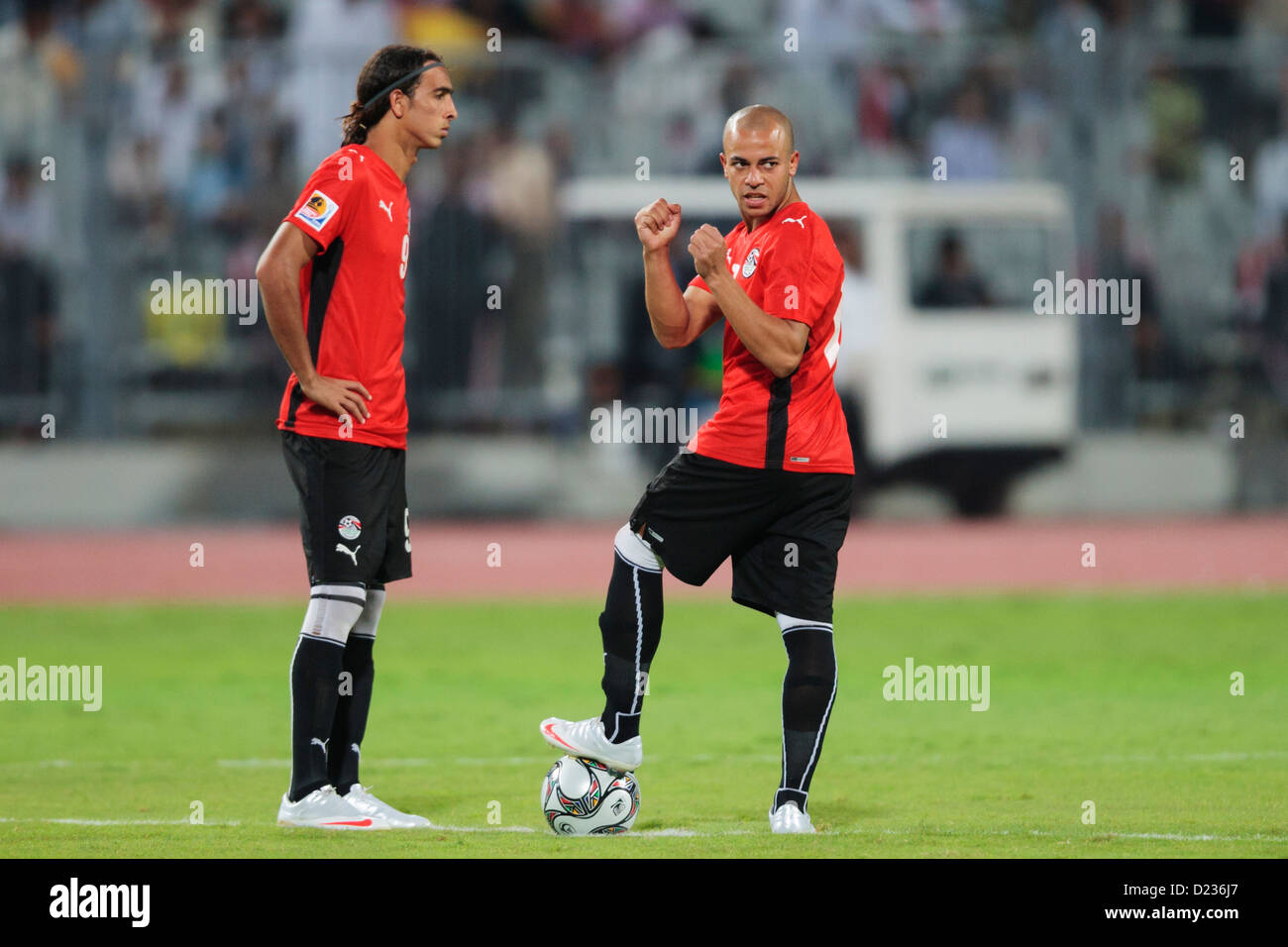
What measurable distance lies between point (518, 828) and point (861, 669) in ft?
15.3

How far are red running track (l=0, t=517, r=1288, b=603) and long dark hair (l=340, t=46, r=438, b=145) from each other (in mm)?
8121

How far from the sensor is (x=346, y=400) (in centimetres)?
654

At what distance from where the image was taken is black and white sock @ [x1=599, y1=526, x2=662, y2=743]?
650 cm

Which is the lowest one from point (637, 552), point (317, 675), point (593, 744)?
point (593, 744)

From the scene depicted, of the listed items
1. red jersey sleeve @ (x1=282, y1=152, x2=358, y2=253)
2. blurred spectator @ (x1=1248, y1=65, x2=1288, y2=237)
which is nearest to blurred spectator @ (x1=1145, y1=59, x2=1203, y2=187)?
blurred spectator @ (x1=1248, y1=65, x2=1288, y2=237)

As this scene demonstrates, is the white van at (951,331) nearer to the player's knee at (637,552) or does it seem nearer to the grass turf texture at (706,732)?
the grass turf texture at (706,732)

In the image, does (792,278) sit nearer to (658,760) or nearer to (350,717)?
(350,717)

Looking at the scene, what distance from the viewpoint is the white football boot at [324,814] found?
6453 mm

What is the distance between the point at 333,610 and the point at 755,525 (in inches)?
57.9

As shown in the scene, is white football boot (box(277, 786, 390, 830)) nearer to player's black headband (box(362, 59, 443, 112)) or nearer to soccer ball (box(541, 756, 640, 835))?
soccer ball (box(541, 756, 640, 835))

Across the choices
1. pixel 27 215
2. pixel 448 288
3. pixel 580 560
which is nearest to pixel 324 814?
pixel 580 560

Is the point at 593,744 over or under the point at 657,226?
under

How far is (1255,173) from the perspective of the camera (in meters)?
18.9
